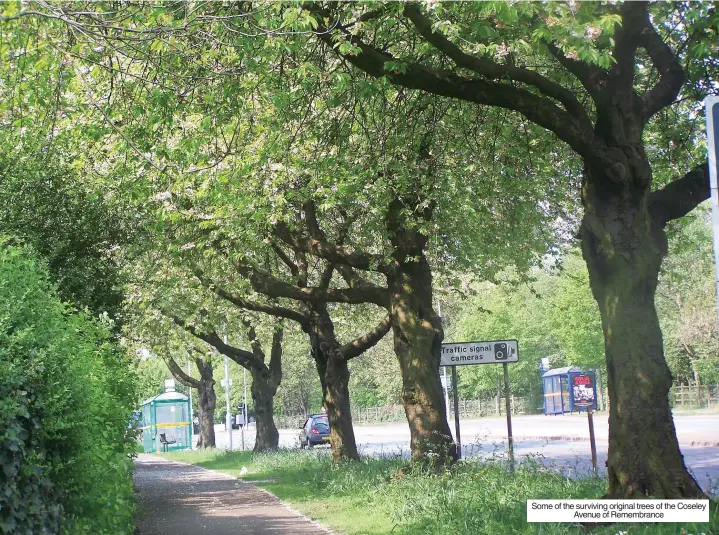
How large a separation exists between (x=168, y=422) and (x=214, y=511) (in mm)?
35952

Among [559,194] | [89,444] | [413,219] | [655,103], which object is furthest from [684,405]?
[89,444]

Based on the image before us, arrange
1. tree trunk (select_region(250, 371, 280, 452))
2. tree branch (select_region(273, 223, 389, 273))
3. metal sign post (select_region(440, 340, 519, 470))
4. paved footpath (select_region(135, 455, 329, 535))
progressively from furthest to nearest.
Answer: tree trunk (select_region(250, 371, 280, 452)) < tree branch (select_region(273, 223, 389, 273)) < metal sign post (select_region(440, 340, 519, 470)) < paved footpath (select_region(135, 455, 329, 535))

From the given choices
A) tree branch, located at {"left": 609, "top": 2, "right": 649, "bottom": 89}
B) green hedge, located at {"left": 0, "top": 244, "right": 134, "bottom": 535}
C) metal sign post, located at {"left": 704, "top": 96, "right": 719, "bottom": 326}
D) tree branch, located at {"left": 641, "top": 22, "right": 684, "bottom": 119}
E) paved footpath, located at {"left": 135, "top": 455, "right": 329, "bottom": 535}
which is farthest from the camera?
paved footpath, located at {"left": 135, "top": 455, "right": 329, "bottom": 535}

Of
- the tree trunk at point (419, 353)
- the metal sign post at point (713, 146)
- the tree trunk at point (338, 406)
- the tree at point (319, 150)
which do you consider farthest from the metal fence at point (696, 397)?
the metal sign post at point (713, 146)

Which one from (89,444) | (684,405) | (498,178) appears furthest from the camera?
(684,405)

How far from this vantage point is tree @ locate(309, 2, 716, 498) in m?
9.01

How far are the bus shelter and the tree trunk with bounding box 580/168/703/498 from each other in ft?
153

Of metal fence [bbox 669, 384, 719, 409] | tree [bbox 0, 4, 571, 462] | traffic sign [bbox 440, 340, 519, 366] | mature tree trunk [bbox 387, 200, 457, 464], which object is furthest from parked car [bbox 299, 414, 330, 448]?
traffic sign [bbox 440, 340, 519, 366]

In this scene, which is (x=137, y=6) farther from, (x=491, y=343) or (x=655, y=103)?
(x=491, y=343)

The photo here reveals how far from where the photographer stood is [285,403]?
99.9 metres

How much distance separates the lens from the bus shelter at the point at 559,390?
5712 cm

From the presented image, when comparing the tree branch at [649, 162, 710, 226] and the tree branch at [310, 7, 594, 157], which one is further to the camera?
the tree branch at [649, 162, 710, 226]

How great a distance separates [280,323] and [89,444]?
65.1 ft

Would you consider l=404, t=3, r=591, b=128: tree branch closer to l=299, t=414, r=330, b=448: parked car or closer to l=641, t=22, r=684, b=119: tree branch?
l=641, t=22, r=684, b=119: tree branch
